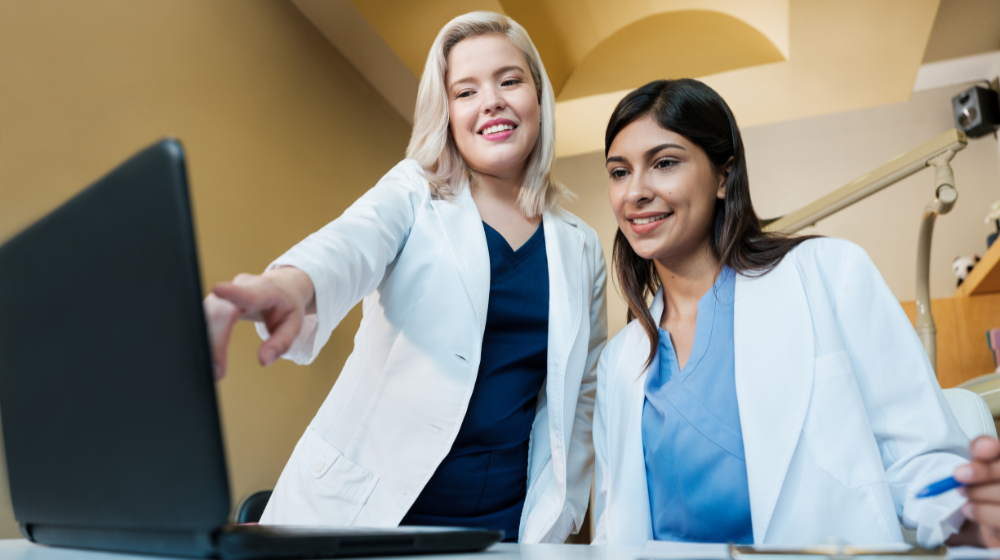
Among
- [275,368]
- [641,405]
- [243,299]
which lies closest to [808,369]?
[641,405]

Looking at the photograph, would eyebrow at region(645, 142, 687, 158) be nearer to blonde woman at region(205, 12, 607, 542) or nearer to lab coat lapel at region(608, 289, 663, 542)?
blonde woman at region(205, 12, 607, 542)

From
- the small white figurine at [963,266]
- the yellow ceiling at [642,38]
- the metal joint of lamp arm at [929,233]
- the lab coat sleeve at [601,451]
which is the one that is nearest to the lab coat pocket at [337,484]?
the lab coat sleeve at [601,451]

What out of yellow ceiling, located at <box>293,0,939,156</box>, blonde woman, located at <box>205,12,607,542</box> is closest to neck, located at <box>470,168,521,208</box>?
blonde woman, located at <box>205,12,607,542</box>

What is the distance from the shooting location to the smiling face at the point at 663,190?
4.00ft

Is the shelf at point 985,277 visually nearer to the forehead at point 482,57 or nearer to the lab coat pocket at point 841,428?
the lab coat pocket at point 841,428

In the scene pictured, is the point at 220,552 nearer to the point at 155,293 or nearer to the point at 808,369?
the point at 155,293

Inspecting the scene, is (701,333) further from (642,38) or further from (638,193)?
(642,38)

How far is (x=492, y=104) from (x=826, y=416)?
0.79m

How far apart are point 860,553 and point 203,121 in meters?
2.44

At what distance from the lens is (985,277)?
283 cm

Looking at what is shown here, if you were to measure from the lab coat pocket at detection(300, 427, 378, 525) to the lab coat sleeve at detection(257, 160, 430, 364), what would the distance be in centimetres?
30

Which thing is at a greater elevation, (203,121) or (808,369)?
(203,121)

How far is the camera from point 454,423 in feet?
3.49

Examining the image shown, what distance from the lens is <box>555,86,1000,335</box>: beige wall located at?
398cm
